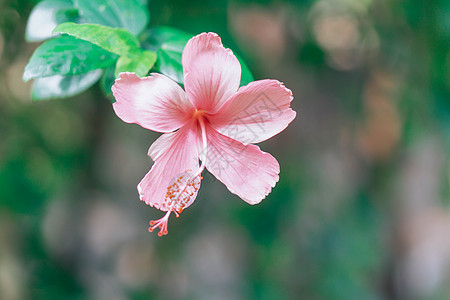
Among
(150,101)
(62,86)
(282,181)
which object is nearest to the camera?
(150,101)

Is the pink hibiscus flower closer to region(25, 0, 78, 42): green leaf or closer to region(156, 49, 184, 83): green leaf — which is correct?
region(156, 49, 184, 83): green leaf

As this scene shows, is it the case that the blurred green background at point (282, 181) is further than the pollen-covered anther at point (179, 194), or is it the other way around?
Answer: the blurred green background at point (282, 181)

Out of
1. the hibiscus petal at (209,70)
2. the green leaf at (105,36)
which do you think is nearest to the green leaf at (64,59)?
the green leaf at (105,36)

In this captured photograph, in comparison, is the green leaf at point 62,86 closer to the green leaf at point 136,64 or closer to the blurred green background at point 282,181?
the green leaf at point 136,64

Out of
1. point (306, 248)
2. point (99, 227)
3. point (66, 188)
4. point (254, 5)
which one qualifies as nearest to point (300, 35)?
point (254, 5)

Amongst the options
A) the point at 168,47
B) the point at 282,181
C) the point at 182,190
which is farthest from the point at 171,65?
the point at 282,181

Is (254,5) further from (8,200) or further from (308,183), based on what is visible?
(8,200)

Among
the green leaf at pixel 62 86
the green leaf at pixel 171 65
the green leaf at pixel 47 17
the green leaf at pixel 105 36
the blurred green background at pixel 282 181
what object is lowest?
the blurred green background at pixel 282 181

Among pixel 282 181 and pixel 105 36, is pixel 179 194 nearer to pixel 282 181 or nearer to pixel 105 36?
pixel 105 36
